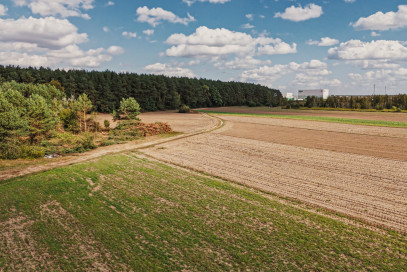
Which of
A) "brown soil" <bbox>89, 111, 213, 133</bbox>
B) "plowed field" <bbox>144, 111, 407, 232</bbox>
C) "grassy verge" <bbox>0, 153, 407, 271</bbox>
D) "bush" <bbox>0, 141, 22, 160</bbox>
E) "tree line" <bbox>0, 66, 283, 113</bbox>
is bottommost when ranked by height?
"grassy verge" <bbox>0, 153, 407, 271</bbox>

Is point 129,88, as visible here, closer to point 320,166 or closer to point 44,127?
point 44,127

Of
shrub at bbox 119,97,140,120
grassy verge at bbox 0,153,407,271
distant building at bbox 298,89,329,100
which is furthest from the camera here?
distant building at bbox 298,89,329,100

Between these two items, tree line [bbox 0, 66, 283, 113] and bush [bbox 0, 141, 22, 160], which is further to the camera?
tree line [bbox 0, 66, 283, 113]

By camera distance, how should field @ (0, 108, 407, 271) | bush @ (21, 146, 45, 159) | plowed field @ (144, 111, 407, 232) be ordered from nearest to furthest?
field @ (0, 108, 407, 271)
plowed field @ (144, 111, 407, 232)
bush @ (21, 146, 45, 159)

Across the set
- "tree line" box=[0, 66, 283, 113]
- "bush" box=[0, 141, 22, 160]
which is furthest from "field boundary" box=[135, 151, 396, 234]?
"tree line" box=[0, 66, 283, 113]

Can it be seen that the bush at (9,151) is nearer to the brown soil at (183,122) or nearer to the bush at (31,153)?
the bush at (31,153)

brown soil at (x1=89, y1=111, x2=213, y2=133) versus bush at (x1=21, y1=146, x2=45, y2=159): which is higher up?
brown soil at (x1=89, y1=111, x2=213, y2=133)

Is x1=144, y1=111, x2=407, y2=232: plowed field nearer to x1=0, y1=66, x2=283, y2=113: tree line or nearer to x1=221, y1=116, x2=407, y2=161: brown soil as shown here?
x1=221, y1=116, x2=407, y2=161: brown soil
